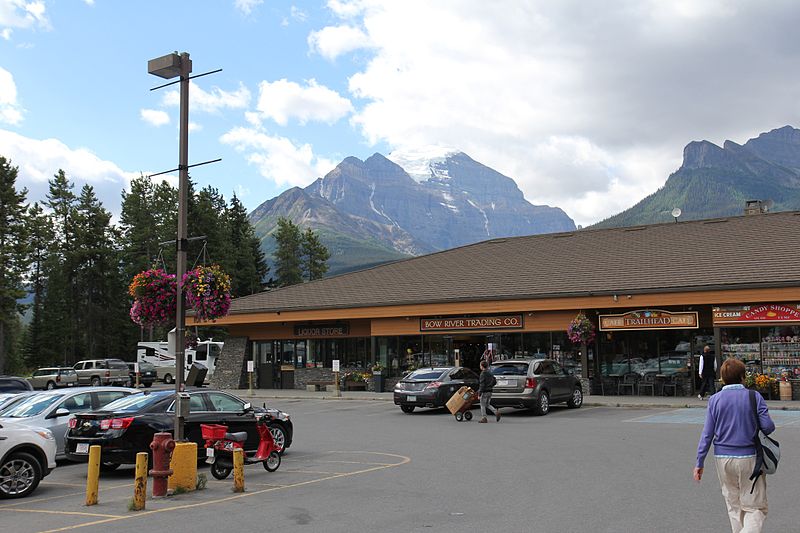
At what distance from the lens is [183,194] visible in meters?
12.6

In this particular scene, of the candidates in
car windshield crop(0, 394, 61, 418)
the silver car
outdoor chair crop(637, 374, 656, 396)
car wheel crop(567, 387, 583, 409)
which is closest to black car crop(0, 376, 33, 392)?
the silver car

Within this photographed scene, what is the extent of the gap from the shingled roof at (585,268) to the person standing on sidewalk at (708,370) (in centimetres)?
269

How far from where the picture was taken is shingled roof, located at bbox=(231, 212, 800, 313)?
1110 inches

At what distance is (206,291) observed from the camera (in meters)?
13.8

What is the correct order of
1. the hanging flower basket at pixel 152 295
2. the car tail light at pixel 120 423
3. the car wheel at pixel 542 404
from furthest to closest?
the car wheel at pixel 542 404
the hanging flower basket at pixel 152 295
the car tail light at pixel 120 423

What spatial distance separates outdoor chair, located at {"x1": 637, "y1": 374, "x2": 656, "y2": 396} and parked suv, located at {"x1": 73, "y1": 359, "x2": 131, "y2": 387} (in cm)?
3215

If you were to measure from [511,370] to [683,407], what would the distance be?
5832 millimetres

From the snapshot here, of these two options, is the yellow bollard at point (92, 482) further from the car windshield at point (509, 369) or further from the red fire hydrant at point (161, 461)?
the car windshield at point (509, 369)

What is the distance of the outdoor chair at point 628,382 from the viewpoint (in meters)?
29.4

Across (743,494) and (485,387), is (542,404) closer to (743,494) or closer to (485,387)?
(485,387)

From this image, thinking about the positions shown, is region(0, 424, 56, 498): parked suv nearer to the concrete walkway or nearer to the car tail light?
the car tail light

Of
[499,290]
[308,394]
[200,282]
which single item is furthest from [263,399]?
[200,282]

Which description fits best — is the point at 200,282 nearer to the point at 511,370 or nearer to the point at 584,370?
the point at 511,370

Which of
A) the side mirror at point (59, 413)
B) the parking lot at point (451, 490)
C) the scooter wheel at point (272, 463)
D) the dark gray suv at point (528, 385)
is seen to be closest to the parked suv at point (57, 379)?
the dark gray suv at point (528, 385)
